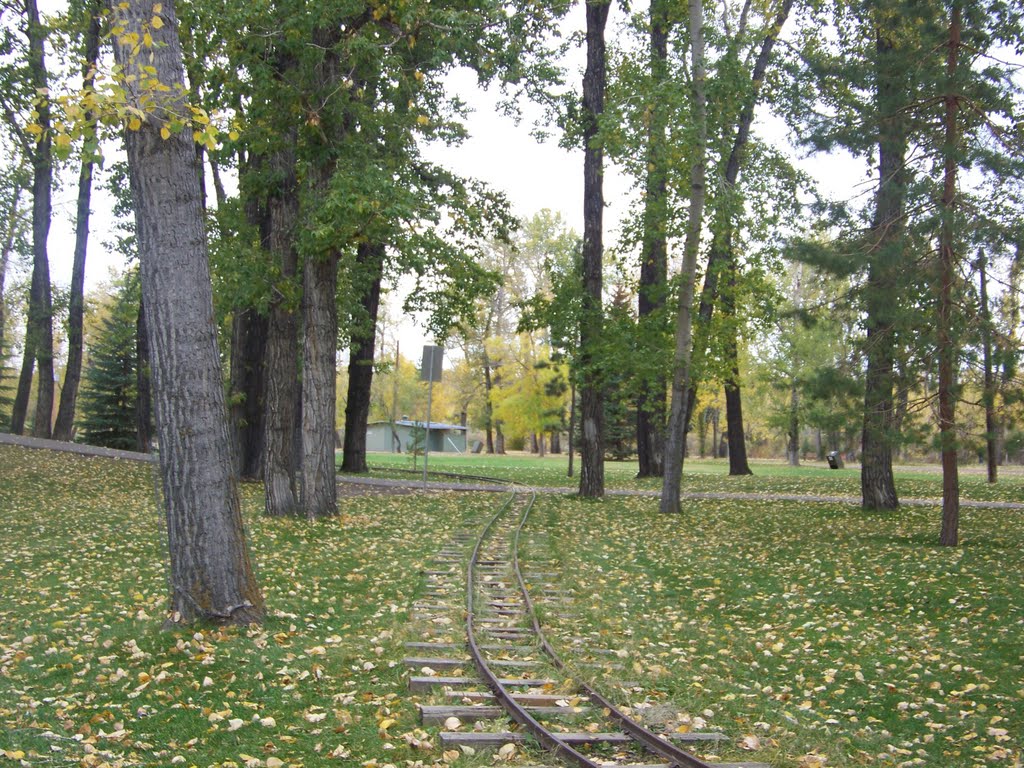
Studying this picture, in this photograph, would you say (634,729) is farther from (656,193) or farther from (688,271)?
(656,193)

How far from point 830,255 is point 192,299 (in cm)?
832

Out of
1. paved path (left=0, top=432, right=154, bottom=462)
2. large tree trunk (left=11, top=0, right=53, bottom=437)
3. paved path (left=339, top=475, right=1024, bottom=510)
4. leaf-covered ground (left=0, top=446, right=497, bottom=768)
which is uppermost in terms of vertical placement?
large tree trunk (left=11, top=0, right=53, bottom=437)

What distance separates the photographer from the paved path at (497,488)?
61.1 feet

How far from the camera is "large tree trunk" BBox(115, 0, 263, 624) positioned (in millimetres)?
7699

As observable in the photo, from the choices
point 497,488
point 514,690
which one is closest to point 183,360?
point 514,690

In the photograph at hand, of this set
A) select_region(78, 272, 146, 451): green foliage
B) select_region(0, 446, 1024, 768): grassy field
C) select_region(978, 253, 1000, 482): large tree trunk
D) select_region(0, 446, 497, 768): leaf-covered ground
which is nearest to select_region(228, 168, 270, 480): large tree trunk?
select_region(0, 446, 1024, 768): grassy field

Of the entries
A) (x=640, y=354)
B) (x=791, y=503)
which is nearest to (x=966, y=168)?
(x=640, y=354)

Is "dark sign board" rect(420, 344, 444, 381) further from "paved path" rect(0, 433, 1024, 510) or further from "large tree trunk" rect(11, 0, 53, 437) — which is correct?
"large tree trunk" rect(11, 0, 53, 437)

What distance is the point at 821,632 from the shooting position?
8305 mm

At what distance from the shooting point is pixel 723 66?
15953 mm

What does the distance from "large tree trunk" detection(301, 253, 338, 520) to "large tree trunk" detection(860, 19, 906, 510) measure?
8.23 m

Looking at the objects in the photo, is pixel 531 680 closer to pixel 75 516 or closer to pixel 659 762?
pixel 659 762

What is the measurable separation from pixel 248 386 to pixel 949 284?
16283mm

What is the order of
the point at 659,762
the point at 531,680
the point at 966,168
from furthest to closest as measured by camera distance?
the point at 966,168 → the point at 531,680 → the point at 659,762
